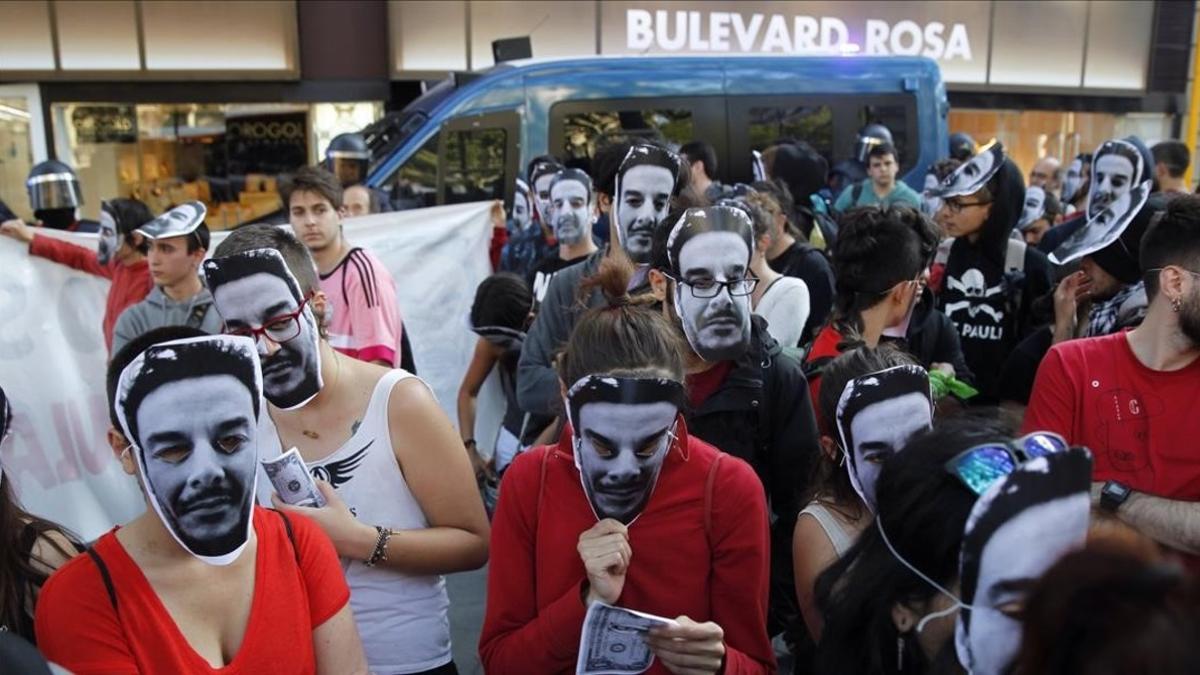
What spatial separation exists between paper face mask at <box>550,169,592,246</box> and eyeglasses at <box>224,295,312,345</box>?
8.41 feet

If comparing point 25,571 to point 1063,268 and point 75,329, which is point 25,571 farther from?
point 1063,268

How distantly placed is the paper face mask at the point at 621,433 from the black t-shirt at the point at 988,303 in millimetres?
2515

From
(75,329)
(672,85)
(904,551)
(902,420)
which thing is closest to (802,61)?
(672,85)

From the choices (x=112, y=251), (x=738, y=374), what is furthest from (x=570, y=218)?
(x=738, y=374)

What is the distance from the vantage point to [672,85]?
817 cm

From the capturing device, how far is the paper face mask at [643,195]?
3.25 m

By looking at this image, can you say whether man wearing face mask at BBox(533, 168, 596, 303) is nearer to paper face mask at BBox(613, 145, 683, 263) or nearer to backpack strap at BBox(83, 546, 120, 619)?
paper face mask at BBox(613, 145, 683, 263)

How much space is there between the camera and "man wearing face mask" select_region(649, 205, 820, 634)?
2.46 m

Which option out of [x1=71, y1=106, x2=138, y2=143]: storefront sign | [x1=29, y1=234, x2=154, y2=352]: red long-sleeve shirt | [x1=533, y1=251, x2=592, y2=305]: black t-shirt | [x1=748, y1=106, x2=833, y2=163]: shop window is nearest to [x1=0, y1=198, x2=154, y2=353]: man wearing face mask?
[x1=29, y1=234, x2=154, y2=352]: red long-sleeve shirt

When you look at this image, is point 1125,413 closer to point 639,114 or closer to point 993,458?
point 993,458

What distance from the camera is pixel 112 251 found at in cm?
443

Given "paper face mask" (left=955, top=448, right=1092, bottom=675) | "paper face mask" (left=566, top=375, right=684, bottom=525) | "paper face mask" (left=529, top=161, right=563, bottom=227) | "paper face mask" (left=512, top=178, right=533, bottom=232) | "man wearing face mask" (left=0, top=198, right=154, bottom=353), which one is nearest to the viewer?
"paper face mask" (left=955, top=448, right=1092, bottom=675)

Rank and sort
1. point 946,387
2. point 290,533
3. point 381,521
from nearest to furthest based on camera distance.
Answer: point 290,533 < point 381,521 < point 946,387

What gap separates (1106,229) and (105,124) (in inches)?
463
